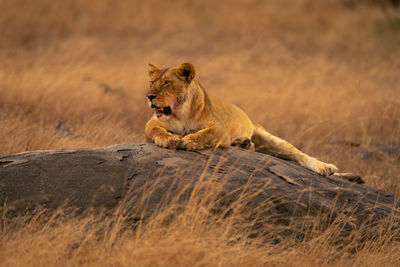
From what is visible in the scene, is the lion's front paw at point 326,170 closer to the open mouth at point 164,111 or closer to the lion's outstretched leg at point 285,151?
the lion's outstretched leg at point 285,151

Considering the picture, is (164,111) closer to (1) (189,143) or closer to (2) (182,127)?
(2) (182,127)

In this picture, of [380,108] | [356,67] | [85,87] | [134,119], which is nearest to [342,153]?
[380,108]

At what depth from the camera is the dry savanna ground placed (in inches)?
158

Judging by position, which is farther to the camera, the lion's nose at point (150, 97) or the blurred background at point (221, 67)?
the blurred background at point (221, 67)

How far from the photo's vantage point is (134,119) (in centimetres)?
996

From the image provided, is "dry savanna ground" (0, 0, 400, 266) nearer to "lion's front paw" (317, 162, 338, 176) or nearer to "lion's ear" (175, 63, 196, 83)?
"lion's front paw" (317, 162, 338, 176)

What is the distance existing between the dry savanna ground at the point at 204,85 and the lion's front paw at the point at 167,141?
3.09 feet

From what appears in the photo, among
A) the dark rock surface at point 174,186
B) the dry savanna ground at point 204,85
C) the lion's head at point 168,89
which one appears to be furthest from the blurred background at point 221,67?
the lion's head at point 168,89

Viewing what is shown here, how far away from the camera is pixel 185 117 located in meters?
5.55

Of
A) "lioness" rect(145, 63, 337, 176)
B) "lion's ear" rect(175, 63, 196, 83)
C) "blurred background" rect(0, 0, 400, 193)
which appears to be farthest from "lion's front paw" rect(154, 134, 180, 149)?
"blurred background" rect(0, 0, 400, 193)

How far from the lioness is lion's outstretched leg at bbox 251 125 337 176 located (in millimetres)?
12

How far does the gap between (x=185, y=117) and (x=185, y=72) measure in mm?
444

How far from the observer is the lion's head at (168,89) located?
17.2 ft

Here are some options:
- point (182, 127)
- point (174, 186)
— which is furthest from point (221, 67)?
point (174, 186)
